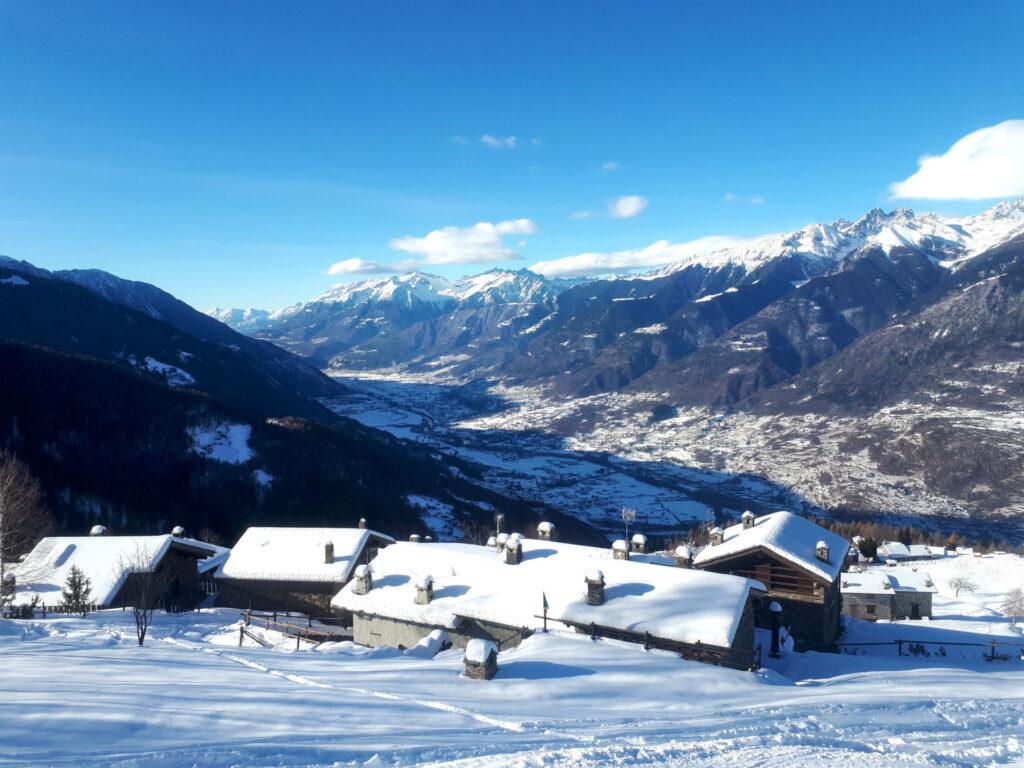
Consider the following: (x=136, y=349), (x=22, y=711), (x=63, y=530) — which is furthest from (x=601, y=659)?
(x=136, y=349)

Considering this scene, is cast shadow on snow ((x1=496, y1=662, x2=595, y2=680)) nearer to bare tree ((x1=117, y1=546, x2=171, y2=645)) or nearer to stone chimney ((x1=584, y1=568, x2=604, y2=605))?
stone chimney ((x1=584, y1=568, x2=604, y2=605))

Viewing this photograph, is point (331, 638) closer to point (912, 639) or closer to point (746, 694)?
point (746, 694)

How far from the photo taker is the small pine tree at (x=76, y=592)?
34938 millimetres

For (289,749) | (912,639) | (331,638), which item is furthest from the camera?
(912,639)

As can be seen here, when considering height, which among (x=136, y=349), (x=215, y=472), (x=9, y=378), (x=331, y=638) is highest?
(x=136, y=349)

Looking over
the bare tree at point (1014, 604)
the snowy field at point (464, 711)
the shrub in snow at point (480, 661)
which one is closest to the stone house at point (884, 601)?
the bare tree at point (1014, 604)

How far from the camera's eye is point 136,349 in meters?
196

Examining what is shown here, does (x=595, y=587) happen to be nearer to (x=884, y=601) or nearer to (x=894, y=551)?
(x=884, y=601)

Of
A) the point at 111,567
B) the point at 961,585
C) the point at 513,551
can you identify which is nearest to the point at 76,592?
the point at 111,567

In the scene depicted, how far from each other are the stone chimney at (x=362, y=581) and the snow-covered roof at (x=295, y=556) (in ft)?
21.6

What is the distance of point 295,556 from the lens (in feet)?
131

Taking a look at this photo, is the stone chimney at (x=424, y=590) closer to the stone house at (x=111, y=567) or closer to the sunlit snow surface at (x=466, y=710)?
the sunlit snow surface at (x=466, y=710)

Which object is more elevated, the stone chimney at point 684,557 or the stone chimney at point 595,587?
the stone chimney at point 684,557

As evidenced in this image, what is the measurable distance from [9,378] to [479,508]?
80585 millimetres
